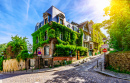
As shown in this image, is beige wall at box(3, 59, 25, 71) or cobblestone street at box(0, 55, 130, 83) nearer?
cobblestone street at box(0, 55, 130, 83)

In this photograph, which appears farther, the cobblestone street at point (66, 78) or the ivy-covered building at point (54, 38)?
the ivy-covered building at point (54, 38)

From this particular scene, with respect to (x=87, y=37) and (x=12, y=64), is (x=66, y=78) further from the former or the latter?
(x=87, y=37)

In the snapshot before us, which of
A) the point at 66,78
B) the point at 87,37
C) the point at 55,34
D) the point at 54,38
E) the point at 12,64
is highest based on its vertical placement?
the point at 87,37

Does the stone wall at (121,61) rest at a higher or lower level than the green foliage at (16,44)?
lower

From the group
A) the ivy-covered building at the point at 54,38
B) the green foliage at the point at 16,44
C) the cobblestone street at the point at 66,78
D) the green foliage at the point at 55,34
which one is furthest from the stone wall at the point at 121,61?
the green foliage at the point at 16,44

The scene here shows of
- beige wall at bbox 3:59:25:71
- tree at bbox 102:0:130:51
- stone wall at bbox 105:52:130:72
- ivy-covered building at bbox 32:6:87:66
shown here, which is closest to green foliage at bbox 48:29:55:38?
ivy-covered building at bbox 32:6:87:66

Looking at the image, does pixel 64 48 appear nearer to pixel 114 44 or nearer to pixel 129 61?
pixel 114 44

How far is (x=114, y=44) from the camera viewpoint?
8586mm

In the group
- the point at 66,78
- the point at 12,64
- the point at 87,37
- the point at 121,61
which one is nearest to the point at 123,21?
the point at 121,61

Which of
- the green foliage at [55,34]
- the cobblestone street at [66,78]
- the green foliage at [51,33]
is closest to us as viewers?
the cobblestone street at [66,78]

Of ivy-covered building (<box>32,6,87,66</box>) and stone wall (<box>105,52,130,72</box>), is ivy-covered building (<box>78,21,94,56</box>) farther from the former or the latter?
stone wall (<box>105,52,130,72</box>)

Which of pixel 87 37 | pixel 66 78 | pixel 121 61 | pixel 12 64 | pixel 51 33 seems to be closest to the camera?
pixel 66 78

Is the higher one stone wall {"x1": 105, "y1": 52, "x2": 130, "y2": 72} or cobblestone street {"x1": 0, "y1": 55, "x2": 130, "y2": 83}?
stone wall {"x1": 105, "y1": 52, "x2": 130, "y2": 72}

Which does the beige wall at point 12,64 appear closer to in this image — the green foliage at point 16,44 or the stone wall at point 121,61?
the green foliage at point 16,44
